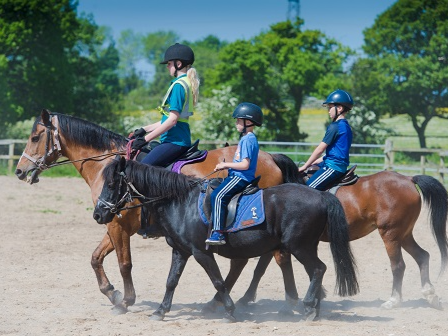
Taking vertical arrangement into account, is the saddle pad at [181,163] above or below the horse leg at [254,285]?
above

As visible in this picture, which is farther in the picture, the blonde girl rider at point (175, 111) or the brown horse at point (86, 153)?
the brown horse at point (86, 153)

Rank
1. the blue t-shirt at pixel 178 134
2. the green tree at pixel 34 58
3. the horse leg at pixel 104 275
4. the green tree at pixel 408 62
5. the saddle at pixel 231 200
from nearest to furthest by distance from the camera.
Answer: the saddle at pixel 231 200, the blue t-shirt at pixel 178 134, the horse leg at pixel 104 275, the green tree at pixel 34 58, the green tree at pixel 408 62

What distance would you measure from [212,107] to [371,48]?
8911 millimetres

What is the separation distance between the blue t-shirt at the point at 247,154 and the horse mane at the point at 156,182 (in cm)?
55

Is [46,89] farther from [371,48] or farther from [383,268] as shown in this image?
[383,268]

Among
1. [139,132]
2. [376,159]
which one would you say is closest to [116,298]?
[139,132]

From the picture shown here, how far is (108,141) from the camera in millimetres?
8297

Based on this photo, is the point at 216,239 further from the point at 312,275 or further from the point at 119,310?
the point at 119,310

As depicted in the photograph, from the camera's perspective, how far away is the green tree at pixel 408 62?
111ft

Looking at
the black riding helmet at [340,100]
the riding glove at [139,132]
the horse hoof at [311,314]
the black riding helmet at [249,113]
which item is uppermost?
the black riding helmet at [340,100]

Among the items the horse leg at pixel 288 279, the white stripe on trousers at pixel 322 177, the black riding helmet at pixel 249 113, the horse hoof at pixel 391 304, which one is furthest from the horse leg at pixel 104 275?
the horse hoof at pixel 391 304

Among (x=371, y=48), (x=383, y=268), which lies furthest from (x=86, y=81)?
(x=383, y=268)

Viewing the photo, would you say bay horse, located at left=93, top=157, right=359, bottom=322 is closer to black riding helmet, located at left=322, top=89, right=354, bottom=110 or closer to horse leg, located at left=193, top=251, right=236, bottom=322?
horse leg, located at left=193, top=251, right=236, bottom=322

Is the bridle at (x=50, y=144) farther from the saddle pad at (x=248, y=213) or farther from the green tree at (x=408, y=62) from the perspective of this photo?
the green tree at (x=408, y=62)
